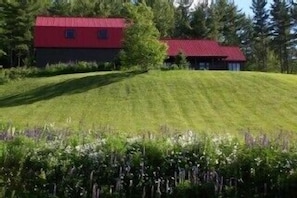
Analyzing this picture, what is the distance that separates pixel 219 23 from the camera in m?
81.7

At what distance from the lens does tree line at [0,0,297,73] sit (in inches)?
2966

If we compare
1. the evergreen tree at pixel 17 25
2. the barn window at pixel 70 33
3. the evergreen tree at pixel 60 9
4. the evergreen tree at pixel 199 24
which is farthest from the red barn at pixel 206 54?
the evergreen tree at pixel 60 9

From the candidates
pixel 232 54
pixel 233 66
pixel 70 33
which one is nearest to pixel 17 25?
pixel 70 33

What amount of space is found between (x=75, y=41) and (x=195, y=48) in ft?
43.3

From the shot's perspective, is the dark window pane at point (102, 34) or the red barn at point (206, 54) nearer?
the dark window pane at point (102, 34)

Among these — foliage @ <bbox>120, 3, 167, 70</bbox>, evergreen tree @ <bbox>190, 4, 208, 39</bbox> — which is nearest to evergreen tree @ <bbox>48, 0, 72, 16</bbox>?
evergreen tree @ <bbox>190, 4, 208, 39</bbox>

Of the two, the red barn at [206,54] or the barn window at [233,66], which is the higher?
the red barn at [206,54]

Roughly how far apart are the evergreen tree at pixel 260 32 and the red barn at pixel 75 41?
117ft

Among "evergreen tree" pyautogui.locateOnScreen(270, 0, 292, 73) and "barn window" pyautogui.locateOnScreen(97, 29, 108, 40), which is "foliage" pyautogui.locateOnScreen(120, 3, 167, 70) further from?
"evergreen tree" pyautogui.locateOnScreen(270, 0, 292, 73)

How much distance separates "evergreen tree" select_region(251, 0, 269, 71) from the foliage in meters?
46.1

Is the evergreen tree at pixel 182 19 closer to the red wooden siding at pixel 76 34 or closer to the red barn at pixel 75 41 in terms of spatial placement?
the red wooden siding at pixel 76 34

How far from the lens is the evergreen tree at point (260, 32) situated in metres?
85.5

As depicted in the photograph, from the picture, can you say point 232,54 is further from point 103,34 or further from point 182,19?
point 182,19

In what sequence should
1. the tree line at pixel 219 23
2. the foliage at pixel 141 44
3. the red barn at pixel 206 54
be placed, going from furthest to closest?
the tree line at pixel 219 23 → the red barn at pixel 206 54 → the foliage at pixel 141 44
